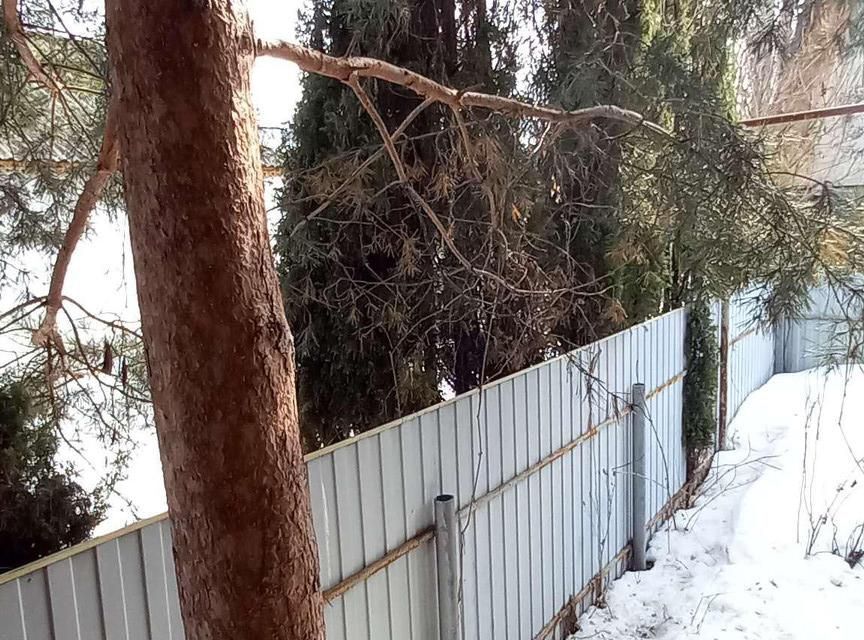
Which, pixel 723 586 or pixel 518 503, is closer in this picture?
pixel 518 503

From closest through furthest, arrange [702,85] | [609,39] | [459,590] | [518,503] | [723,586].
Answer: [459,590] < [702,85] < [518,503] < [609,39] < [723,586]

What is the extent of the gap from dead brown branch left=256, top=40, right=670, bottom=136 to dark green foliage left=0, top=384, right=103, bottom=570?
2941mm

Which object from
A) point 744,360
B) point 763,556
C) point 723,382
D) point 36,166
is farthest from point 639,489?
point 36,166

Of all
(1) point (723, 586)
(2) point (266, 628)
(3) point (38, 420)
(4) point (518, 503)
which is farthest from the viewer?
(1) point (723, 586)

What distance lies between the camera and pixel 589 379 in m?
3.91

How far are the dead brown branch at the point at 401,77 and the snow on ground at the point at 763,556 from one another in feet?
6.67

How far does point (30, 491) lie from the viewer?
3961mm

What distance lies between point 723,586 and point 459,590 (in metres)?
2.20

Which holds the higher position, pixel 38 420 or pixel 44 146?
pixel 44 146

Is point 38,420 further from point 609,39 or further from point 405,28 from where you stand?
point 609,39

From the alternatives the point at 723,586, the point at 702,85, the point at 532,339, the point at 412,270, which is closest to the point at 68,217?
the point at 412,270

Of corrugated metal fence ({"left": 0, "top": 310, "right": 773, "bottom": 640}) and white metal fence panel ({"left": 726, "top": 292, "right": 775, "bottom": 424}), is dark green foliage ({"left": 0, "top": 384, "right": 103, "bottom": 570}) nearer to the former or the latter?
corrugated metal fence ({"left": 0, "top": 310, "right": 773, "bottom": 640})

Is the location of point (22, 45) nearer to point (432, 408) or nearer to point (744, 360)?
point (432, 408)

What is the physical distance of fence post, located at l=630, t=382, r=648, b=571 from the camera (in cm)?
477
